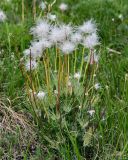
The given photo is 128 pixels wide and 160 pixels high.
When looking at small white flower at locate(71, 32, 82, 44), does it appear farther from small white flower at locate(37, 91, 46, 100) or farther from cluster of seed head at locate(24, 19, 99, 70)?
small white flower at locate(37, 91, 46, 100)

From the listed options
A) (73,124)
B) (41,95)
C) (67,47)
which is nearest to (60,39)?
(67,47)

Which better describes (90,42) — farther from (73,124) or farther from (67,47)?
(73,124)

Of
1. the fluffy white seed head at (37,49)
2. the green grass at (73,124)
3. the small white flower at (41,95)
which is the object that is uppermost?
the fluffy white seed head at (37,49)

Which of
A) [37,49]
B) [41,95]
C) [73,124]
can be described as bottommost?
[73,124]

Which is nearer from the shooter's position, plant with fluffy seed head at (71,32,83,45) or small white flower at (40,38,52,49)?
small white flower at (40,38,52,49)

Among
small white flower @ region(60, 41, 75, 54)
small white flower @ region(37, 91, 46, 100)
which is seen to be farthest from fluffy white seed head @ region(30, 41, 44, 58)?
small white flower @ region(37, 91, 46, 100)

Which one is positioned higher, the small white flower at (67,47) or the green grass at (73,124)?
the small white flower at (67,47)

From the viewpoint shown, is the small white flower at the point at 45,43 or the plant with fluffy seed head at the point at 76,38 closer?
the small white flower at the point at 45,43

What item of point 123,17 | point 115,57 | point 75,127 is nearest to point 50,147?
point 75,127

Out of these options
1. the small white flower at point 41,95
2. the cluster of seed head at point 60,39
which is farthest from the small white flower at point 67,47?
the small white flower at point 41,95

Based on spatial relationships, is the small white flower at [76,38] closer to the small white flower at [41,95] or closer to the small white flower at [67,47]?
the small white flower at [67,47]
